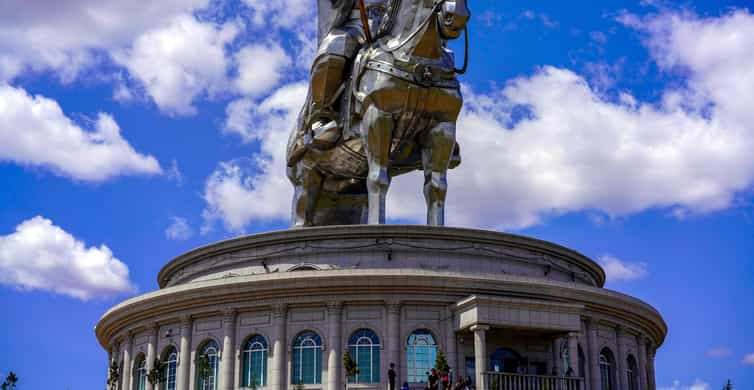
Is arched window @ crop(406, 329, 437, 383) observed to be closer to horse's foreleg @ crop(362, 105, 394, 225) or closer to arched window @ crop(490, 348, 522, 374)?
arched window @ crop(490, 348, 522, 374)

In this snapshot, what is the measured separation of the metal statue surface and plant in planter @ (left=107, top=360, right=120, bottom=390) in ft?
29.3

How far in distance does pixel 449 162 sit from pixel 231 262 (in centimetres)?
862

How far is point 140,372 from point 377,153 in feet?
35.8

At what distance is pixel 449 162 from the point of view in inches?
1517

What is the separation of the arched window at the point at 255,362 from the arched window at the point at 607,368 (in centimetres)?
1081

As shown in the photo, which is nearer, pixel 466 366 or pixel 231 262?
pixel 466 366

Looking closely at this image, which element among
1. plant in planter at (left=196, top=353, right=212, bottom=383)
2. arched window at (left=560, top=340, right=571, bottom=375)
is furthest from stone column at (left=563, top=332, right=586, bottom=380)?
plant in planter at (left=196, top=353, right=212, bottom=383)

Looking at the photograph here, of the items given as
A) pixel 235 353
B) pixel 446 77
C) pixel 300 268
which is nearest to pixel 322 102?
pixel 446 77

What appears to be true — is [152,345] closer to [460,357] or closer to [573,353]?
[460,357]

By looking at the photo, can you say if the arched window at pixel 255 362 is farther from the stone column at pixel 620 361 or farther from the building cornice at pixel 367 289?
the stone column at pixel 620 361

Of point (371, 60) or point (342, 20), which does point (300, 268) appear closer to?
point (371, 60)

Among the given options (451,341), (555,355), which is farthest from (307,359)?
(555,355)

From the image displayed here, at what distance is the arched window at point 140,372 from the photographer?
35906mm

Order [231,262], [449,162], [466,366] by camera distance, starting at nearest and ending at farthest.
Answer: [466,366], [231,262], [449,162]
